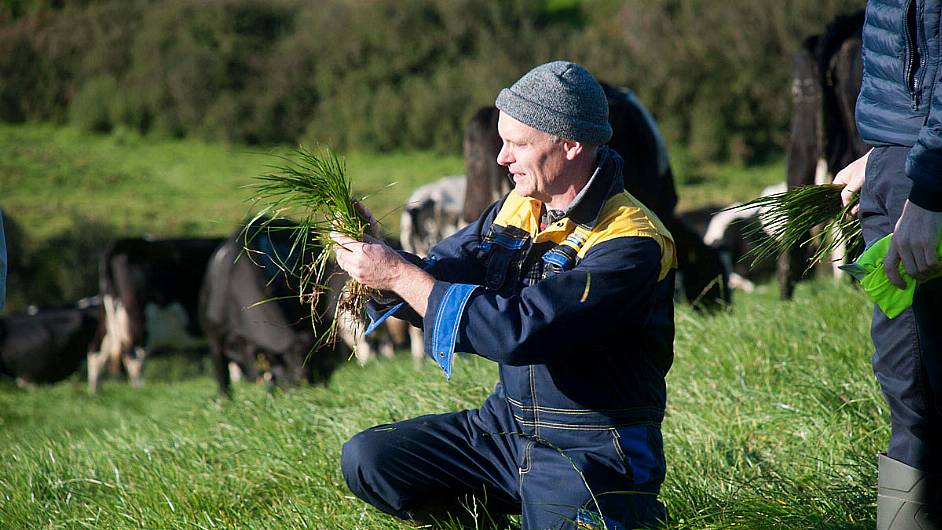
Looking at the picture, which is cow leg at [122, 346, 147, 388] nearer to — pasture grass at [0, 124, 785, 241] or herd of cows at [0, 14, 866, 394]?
herd of cows at [0, 14, 866, 394]

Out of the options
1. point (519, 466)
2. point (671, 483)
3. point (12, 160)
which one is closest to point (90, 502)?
point (519, 466)

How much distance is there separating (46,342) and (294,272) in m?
11.5

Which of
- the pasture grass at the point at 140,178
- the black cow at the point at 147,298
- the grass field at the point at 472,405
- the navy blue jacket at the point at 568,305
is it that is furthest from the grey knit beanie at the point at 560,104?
the pasture grass at the point at 140,178

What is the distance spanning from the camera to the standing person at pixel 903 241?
8.28 feet

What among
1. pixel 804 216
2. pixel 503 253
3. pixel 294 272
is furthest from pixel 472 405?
pixel 804 216

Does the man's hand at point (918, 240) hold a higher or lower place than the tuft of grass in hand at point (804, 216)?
higher

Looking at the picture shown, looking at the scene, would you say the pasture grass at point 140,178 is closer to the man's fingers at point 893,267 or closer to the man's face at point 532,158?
the man's face at point 532,158

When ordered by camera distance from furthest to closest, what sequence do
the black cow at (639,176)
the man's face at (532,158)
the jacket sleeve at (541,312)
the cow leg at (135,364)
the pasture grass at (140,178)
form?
the pasture grass at (140,178), the cow leg at (135,364), the black cow at (639,176), the man's face at (532,158), the jacket sleeve at (541,312)

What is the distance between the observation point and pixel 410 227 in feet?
42.2

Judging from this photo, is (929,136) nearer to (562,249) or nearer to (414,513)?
(562,249)

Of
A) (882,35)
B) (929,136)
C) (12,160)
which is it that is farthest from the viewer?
(12,160)

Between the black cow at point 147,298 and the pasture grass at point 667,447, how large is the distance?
23.8 ft

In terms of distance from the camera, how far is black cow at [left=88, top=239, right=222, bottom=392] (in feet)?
42.1

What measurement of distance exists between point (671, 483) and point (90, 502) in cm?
229
